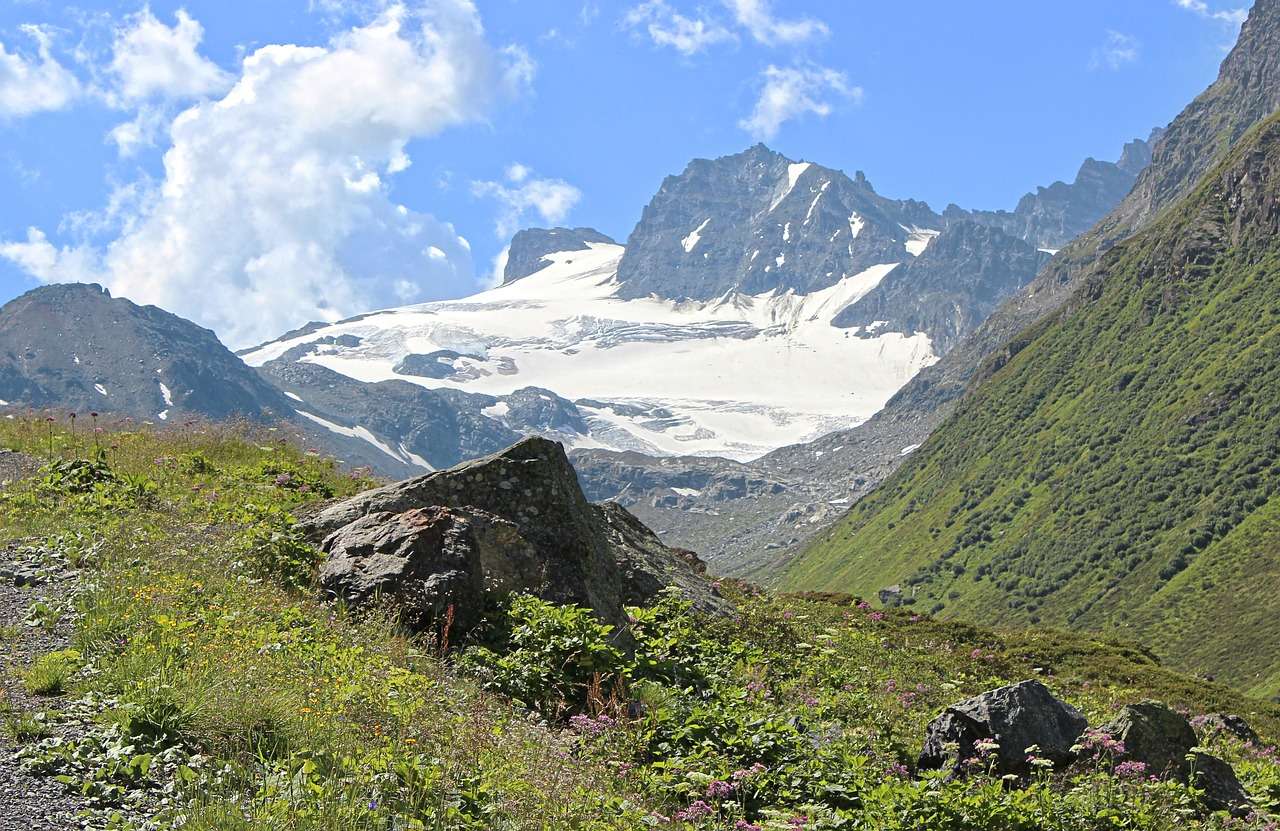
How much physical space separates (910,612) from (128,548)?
27.1 m

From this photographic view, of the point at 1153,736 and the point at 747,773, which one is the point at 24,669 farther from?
the point at 1153,736

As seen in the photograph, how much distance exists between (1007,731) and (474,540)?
741 centimetres

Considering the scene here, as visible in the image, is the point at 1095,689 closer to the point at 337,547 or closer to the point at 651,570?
the point at 651,570

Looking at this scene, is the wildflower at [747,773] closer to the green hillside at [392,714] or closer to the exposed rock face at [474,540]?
the green hillside at [392,714]

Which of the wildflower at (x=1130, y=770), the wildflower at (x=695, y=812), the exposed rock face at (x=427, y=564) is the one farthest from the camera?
the exposed rock face at (x=427, y=564)

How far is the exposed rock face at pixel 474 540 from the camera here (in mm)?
14305

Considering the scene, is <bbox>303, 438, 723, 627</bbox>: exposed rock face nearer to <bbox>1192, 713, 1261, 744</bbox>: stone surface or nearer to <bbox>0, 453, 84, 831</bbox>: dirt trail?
<bbox>0, 453, 84, 831</bbox>: dirt trail

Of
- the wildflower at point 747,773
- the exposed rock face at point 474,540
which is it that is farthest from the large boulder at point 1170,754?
the exposed rock face at point 474,540

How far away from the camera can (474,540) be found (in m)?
15.1

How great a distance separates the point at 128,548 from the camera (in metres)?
14.9

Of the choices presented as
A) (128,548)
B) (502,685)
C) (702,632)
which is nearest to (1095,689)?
(702,632)

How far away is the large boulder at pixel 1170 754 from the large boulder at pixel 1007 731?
0.56 m

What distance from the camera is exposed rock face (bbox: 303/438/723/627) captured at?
14305mm

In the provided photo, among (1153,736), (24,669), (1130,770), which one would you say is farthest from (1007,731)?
(24,669)
